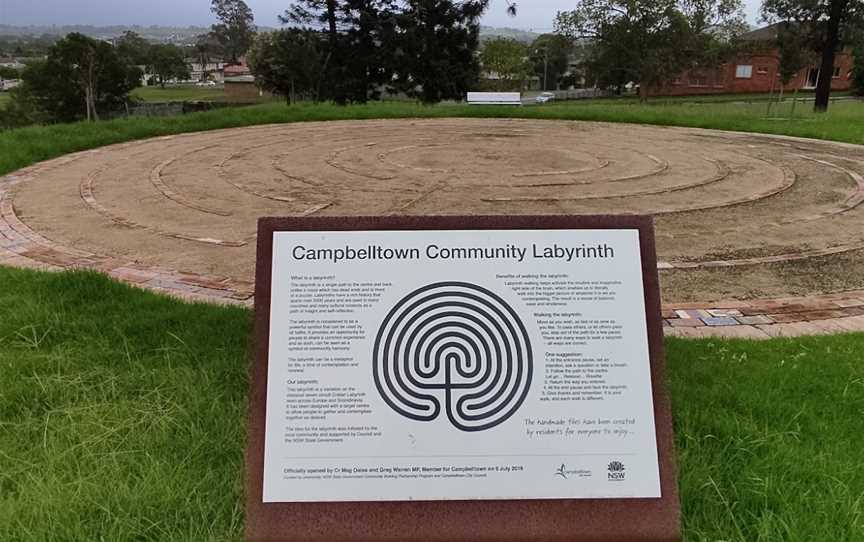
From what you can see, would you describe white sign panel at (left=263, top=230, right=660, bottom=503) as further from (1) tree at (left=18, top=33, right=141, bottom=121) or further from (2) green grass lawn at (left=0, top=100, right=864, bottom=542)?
(1) tree at (left=18, top=33, right=141, bottom=121)

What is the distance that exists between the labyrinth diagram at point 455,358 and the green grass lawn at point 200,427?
0.70 meters

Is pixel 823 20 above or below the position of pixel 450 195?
above

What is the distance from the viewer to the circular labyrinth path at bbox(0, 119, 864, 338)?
4.55 m

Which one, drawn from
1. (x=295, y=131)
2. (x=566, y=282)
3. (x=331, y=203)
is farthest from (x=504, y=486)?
(x=295, y=131)

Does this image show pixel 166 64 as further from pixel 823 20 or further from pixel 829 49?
pixel 829 49

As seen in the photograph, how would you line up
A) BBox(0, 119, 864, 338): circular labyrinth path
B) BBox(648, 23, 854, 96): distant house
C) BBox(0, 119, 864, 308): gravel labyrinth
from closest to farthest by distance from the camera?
BBox(0, 119, 864, 338): circular labyrinth path
BBox(0, 119, 864, 308): gravel labyrinth
BBox(648, 23, 854, 96): distant house

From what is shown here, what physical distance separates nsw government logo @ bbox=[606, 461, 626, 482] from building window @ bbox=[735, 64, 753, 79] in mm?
48032

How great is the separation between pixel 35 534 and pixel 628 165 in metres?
7.80

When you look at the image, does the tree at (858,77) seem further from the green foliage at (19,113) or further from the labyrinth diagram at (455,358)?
the green foliage at (19,113)

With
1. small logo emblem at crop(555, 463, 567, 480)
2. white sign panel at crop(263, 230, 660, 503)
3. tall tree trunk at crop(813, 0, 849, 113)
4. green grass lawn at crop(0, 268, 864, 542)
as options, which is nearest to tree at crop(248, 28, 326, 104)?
tall tree trunk at crop(813, 0, 849, 113)

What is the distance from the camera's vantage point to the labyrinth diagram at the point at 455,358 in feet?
6.20

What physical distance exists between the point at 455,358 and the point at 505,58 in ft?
158

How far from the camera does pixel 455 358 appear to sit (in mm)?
1929

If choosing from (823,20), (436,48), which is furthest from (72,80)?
(823,20)
